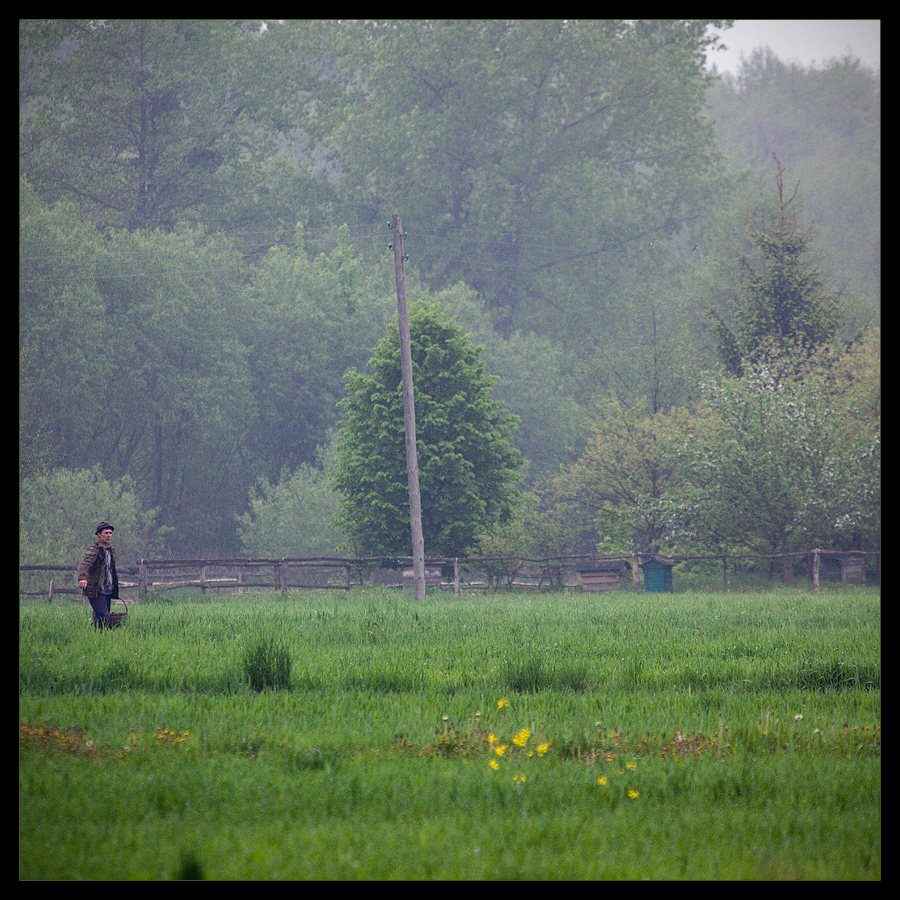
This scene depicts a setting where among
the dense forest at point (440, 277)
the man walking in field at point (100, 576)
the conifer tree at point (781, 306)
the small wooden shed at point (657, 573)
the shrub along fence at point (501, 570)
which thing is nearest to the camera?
the man walking in field at point (100, 576)

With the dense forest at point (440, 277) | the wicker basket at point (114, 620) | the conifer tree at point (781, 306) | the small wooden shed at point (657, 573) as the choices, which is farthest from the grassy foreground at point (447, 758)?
the conifer tree at point (781, 306)

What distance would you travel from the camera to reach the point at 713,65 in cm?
8731

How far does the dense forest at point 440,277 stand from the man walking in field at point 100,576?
20.7m

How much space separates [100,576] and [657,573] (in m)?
21.1

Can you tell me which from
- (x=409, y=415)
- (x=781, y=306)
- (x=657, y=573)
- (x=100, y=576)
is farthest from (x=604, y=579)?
(x=100, y=576)

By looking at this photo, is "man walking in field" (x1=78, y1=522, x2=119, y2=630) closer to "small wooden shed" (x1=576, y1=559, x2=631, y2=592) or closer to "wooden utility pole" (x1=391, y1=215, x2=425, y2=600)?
"wooden utility pole" (x1=391, y1=215, x2=425, y2=600)

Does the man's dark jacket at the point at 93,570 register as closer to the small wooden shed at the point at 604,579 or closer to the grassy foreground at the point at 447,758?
the grassy foreground at the point at 447,758

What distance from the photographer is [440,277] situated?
6234 centimetres

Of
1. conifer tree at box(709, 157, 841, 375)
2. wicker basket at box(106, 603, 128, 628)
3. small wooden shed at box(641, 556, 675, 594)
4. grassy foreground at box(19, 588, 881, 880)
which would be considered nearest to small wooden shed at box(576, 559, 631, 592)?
small wooden shed at box(641, 556, 675, 594)

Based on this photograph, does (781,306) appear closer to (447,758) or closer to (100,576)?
(100,576)

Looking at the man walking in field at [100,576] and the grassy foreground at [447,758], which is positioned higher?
the man walking in field at [100,576]

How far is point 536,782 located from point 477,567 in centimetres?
2679

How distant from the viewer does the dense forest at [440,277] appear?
36.4 metres
